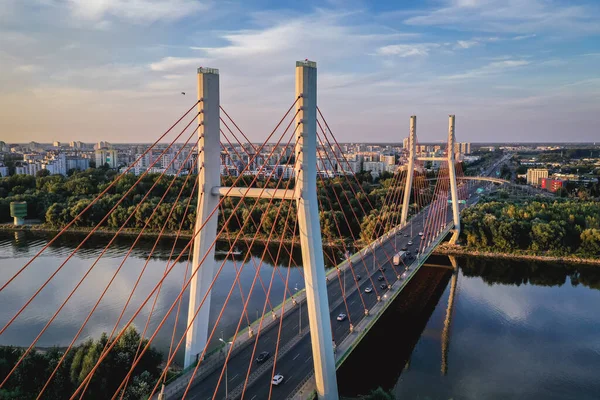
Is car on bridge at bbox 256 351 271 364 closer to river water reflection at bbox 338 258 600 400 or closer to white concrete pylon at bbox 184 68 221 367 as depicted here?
white concrete pylon at bbox 184 68 221 367

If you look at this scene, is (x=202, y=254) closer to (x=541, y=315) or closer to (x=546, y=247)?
(x=541, y=315)

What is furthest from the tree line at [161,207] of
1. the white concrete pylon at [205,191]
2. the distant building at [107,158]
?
the distant building at [107,158]

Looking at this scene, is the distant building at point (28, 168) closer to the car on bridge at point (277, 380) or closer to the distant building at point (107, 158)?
the distant building at point (107, 158)

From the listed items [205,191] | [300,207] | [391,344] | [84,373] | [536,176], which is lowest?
[391,344]

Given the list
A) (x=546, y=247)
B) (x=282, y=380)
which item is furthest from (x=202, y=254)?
(x=546, y=247)

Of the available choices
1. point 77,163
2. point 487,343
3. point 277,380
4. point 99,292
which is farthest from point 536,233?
point 77,163

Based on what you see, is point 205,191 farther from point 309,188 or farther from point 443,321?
point 443,321
